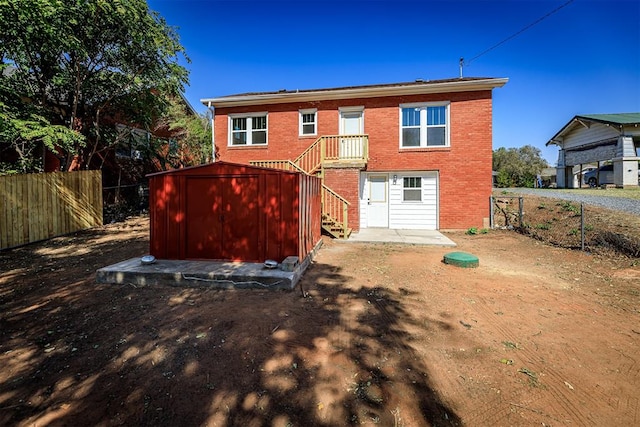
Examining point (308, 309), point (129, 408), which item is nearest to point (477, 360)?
point (308, 309)

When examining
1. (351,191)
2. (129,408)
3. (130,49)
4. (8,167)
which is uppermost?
(130,49)

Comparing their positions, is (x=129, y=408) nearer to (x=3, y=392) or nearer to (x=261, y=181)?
(x=3, y=392)

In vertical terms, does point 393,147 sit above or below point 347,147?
above

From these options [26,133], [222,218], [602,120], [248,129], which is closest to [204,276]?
[222,218]

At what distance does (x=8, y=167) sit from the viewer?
1041 centimetres

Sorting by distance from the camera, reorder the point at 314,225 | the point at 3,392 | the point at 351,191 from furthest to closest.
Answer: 1. the point at 351,191
2. the point at 314,225
3. the point at 3,392

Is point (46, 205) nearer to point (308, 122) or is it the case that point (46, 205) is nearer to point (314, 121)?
point (308, 122)

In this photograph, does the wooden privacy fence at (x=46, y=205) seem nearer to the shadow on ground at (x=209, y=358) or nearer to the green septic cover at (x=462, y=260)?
the shadow on ground at (x=209, y=358)

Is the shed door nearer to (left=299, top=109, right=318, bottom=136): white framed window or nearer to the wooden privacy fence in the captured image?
the wooden privacy fence

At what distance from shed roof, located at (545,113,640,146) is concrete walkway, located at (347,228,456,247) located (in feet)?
61.1

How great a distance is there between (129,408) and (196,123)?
17.5m

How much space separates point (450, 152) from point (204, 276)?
1092cm

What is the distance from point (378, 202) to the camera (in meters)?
13.1

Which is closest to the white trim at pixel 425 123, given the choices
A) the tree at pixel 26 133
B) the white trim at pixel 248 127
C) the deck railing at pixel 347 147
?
the deck railing at pixel 347 147
